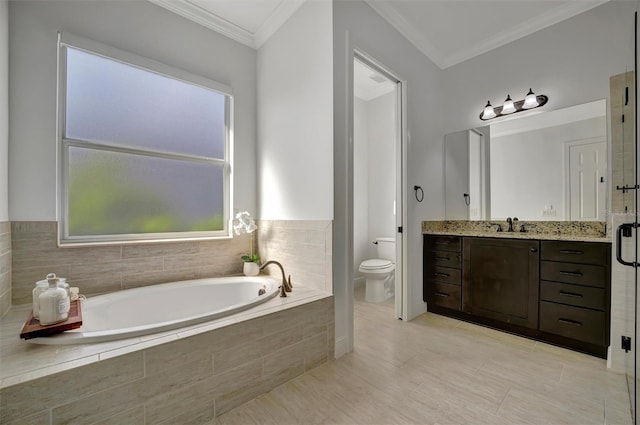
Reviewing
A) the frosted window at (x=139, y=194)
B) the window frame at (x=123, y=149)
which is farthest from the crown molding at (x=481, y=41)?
the frosted window at (x=139, y=194)

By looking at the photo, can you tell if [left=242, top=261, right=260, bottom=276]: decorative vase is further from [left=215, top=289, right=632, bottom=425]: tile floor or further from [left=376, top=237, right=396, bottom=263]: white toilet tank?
[left=376, top=237, right=396, bottom=263]: white toilet tank

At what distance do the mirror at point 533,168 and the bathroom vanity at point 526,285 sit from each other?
1.47 feet

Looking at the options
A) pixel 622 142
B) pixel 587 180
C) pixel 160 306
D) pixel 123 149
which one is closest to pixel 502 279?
pixel 587 180

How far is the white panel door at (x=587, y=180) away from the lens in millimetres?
2143

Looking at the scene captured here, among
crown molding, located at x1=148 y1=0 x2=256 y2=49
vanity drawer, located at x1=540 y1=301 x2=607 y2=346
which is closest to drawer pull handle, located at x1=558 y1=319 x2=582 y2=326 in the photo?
vanity drawer, located at x1=540 y1=301 x2=607 y2=346

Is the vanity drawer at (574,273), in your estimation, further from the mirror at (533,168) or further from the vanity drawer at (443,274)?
the vanity drawer at (443,274)

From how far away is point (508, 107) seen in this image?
8.70 ft

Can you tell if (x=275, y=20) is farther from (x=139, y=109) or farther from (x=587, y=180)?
(x=587, y=180)

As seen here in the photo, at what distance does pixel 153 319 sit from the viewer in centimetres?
196

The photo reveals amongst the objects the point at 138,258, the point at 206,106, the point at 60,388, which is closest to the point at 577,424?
the point at 60,388

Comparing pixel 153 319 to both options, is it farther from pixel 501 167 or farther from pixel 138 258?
pixel 501 167

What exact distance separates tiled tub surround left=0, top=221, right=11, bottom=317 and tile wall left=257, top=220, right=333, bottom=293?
1.66 metres

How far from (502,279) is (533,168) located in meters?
1.10

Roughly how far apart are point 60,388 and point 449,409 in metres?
1.76
